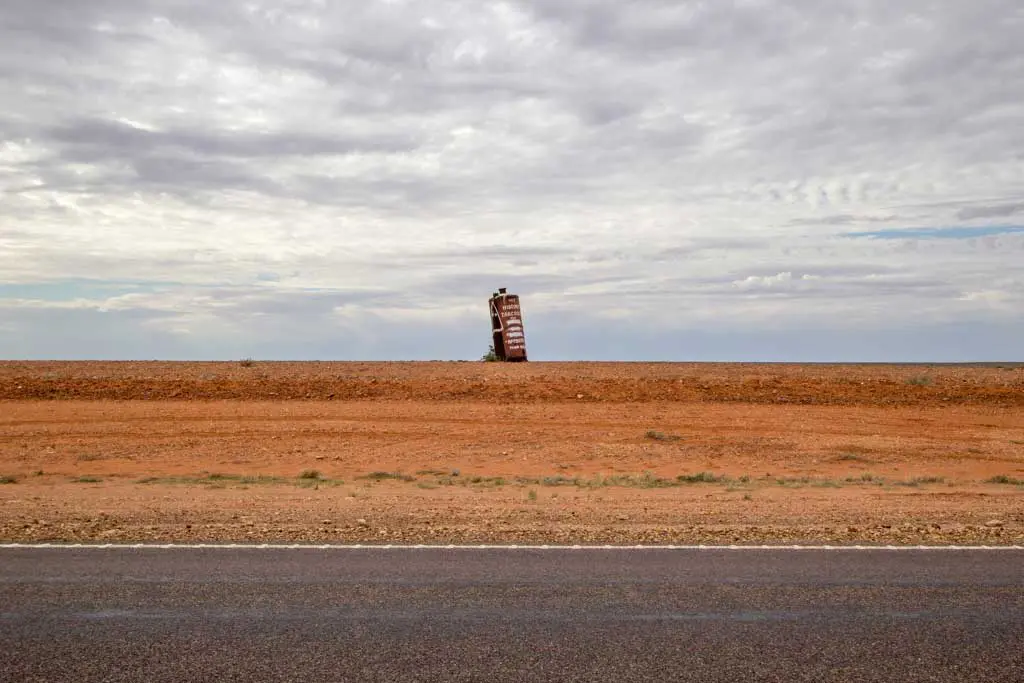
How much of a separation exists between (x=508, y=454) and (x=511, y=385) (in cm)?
875

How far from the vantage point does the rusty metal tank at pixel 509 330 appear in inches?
1532

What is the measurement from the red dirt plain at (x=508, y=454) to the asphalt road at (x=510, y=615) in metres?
1.31

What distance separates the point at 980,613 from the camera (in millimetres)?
7156

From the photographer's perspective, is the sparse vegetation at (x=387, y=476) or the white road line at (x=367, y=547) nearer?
the white road line at (x=367, y=547)

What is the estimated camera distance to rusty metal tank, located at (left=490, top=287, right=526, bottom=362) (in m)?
38.9

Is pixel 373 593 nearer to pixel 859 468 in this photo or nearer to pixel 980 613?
pixel 980 613

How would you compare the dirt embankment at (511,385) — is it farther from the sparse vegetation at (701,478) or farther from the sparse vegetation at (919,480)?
the sparse vegetation at (701,478)

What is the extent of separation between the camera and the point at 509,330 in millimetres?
39000

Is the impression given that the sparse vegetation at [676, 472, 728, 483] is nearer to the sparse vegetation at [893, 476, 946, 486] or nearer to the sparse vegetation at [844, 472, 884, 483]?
the sparse vegetation at [844, 472, 884, 483]

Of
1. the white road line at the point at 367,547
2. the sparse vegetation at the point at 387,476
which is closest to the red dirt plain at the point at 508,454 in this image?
the sparse vegetation at the point at 387,476

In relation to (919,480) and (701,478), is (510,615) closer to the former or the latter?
(701,478)


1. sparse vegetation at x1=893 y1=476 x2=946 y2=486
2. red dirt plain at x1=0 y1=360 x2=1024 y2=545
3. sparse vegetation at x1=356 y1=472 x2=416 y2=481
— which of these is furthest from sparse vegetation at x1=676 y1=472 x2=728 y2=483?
sparse vegetation at x1=356 y1=472 x2=416 y2=481

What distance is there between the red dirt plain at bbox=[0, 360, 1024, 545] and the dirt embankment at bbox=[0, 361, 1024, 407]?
11 cm

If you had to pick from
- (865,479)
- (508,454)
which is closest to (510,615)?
(865,479)
